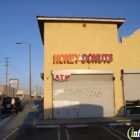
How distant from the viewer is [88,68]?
709 inches

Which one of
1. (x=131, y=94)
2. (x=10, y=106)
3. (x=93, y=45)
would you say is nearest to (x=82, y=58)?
(x=93, y=45)

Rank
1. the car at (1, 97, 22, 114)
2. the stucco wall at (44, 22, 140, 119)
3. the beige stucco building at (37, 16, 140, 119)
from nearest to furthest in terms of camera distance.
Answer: the beige stucco building at (37, 16, 140, 119) < the stucco wall at (44, 22, 140, 119) < the car at (1, 97, 22, 114)

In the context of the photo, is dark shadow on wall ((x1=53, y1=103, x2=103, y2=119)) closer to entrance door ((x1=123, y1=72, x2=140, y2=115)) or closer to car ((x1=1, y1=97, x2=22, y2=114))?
entrance door ((x1=123, y1=72, x2=140, y2=115))

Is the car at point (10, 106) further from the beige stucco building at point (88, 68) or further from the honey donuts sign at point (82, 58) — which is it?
the honey donuts sign at point (82, 58)

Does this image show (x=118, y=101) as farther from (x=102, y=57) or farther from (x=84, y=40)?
(x=84, y=40)

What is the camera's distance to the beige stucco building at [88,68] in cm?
1747

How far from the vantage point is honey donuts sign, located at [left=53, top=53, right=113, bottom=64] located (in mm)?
17672

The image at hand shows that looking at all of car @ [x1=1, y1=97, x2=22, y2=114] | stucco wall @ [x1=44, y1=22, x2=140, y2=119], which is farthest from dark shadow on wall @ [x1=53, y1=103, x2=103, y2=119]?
car @ [x1=1, y1=97, x2=22, y2=114]

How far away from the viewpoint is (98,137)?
10.5m

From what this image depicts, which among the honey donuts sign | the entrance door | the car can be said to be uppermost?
the honey donuts sign

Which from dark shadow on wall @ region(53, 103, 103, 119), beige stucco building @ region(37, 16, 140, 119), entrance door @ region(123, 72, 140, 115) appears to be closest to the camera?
dark shadow on wall @ region(53, 103, 103, 119)

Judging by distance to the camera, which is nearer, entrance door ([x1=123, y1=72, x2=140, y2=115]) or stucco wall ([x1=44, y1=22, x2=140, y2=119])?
stucco wall ([x1=44, y1=22, x2=140, y2=119])

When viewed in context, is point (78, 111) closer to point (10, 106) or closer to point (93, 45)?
point (93, 45)

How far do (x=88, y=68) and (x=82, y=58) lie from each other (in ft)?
3.10
